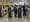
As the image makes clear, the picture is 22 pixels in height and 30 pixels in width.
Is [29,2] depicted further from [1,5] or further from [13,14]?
[1,5]

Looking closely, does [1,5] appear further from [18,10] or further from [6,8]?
[18,10]

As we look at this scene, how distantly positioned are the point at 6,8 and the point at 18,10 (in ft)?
0.51

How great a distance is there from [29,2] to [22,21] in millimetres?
257

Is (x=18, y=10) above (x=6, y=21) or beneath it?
above

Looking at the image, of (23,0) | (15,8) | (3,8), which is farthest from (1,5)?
(23,0)

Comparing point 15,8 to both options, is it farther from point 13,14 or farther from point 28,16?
point 28,16

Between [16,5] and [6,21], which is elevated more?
[16,5]

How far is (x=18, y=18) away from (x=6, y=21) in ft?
0.53

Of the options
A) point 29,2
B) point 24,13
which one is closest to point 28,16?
point 24,13

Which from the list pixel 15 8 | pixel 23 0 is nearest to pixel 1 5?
pixel 15 8

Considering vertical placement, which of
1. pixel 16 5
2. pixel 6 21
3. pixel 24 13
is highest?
pixel 16 5

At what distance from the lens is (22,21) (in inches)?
25.0

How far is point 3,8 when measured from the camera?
2.07ft

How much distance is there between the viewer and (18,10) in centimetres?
63
